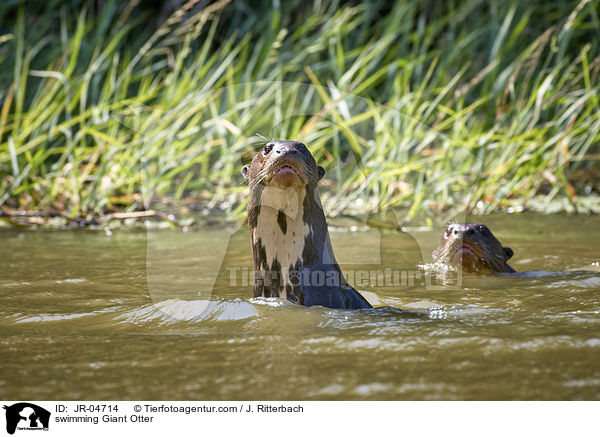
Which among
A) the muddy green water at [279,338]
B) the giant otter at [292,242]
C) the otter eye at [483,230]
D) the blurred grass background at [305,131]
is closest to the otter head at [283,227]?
the giant otter at [292,242]

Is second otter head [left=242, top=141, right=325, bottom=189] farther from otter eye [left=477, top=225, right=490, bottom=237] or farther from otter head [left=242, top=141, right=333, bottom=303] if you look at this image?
otter eye [left=477, top=225, right=490, bottom=237]

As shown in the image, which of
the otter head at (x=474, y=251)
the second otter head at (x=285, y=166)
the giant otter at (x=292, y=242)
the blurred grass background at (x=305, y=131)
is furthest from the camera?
the blurred grass background at (x=305, y=131)

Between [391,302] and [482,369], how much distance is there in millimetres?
1085

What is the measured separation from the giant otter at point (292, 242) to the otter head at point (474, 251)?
1.05 metres

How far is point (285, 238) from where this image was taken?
2.41 meters

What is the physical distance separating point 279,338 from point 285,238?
20.1 inches

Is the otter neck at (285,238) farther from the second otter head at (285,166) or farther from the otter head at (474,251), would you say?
the otter head at (474,251)

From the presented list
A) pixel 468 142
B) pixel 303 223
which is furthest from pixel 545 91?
pixel 303 223

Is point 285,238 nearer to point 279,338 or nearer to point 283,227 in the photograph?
point 283,227
